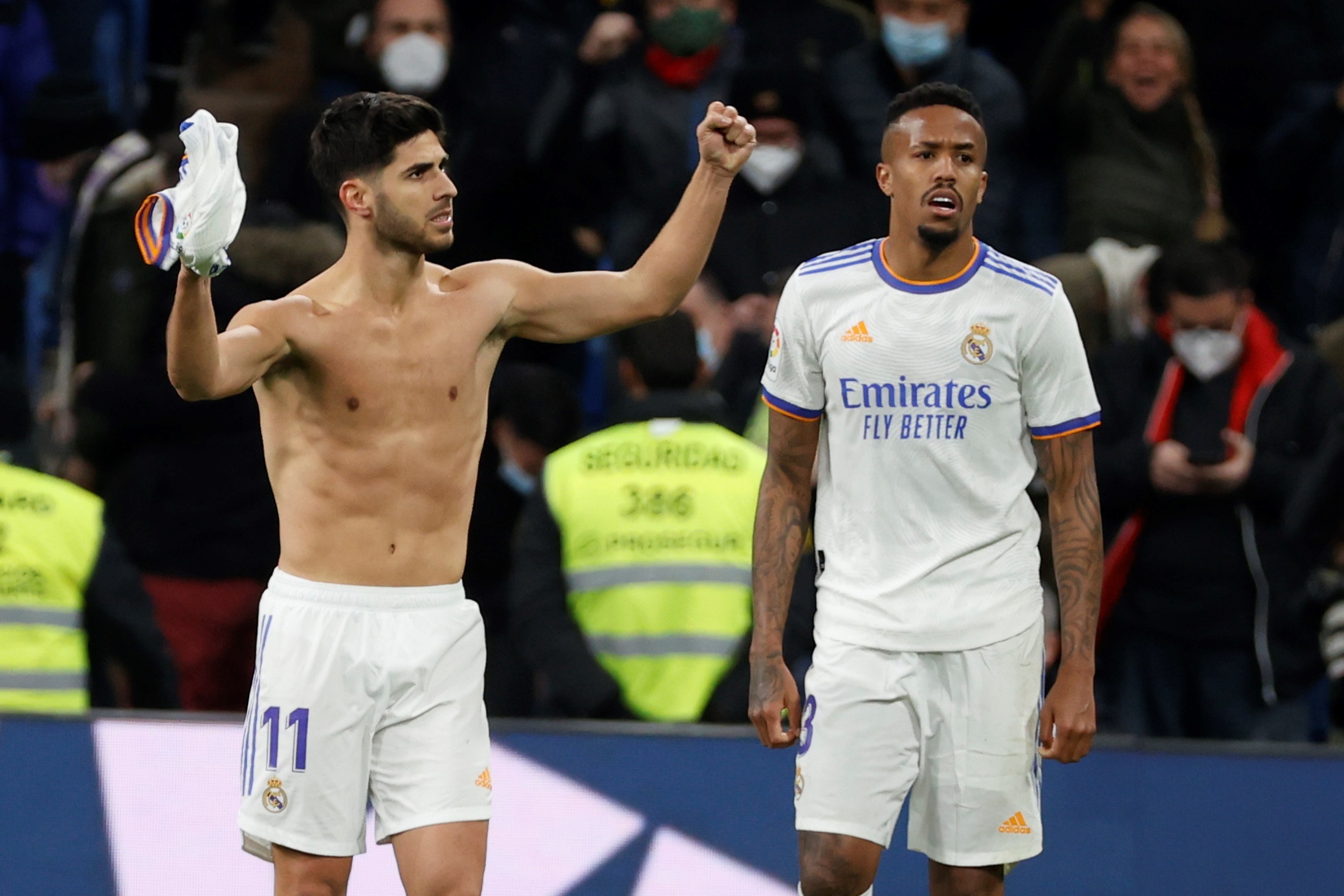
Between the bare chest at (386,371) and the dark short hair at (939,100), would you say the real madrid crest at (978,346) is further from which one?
the bare chest at (386,371)

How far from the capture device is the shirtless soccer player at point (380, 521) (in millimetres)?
4410

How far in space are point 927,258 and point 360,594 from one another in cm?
145

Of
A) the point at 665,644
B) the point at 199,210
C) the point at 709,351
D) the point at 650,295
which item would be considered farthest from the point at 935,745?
the point at 709,351

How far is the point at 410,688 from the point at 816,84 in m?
3.74

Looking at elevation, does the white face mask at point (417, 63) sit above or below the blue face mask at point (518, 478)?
above

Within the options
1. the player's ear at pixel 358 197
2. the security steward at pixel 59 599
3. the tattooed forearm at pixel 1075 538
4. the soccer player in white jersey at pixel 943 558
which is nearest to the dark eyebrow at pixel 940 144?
the soccer player in white jersey at pixel 943 558

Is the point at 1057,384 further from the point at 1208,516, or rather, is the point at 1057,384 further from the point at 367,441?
the point at 1208,516

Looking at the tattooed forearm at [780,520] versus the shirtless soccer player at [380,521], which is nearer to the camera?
the shirtless soccer player at [380,521]

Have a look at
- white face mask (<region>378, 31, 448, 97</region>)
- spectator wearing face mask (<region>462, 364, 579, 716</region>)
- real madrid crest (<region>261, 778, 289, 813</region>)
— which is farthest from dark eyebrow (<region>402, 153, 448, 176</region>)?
white face mask (<region>378, 31, 448, 97</region>)

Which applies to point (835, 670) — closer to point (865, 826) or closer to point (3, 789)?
point (865, 826)

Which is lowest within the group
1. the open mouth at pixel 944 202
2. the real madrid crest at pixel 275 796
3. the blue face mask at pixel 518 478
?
the real madrid crest at pixel 275 796

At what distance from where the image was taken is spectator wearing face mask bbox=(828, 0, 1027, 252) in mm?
7387

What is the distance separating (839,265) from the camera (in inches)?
183

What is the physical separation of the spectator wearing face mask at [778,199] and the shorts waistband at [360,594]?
2940 millimetres
